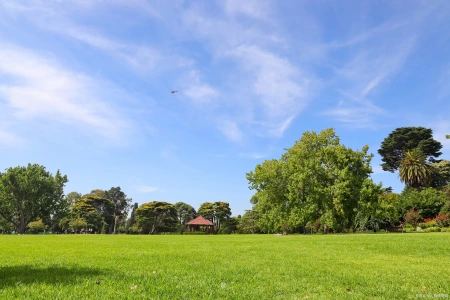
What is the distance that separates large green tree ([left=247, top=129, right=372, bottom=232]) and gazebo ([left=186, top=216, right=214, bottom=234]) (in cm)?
2767

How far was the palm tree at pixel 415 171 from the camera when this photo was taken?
57.4 m

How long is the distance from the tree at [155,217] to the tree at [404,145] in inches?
2018

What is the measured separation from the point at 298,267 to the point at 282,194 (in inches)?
1378

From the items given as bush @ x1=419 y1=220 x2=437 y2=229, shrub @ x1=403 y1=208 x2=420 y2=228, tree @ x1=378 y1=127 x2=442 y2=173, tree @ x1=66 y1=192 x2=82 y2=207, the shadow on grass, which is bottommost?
the shadow on grass

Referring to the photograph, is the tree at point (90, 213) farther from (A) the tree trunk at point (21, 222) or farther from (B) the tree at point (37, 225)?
(A) the tree trunk at point (21, 222)

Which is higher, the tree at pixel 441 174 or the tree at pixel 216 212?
the tree at pixel 441 174

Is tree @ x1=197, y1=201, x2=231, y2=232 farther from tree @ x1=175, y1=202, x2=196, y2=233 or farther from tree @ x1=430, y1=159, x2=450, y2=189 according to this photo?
tree @ x1=430, y1=159, x2=450, y2=189

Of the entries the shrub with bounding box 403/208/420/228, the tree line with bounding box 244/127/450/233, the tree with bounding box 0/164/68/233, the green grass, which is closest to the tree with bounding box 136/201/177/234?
the tree with bounding box 0/164/68/233

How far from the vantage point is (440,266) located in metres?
7.96

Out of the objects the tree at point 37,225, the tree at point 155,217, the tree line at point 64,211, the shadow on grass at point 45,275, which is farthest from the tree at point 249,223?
the shadow on grass at point 45,275

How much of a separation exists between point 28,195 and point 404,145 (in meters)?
79.5

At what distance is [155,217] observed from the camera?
72125 mm

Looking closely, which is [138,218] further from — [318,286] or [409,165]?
[318,286]

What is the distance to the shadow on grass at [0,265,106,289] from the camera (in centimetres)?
581
